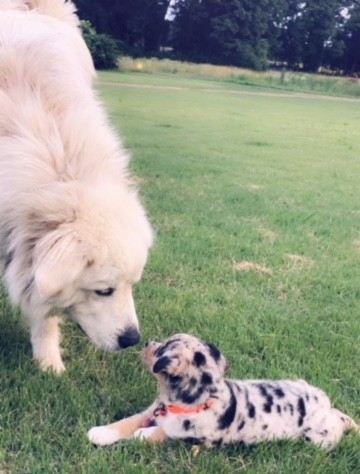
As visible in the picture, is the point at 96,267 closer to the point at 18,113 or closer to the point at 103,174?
the point at 103,174

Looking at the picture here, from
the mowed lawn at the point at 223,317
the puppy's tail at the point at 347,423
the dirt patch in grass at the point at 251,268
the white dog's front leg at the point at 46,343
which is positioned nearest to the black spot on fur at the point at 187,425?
A: the mowed lawn at the point at 223,317

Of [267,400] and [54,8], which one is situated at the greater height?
[54,8]

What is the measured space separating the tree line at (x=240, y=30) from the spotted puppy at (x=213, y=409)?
52.1 meters

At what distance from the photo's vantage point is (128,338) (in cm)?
311

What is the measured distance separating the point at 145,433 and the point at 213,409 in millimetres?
341

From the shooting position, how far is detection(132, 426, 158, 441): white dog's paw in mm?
2703

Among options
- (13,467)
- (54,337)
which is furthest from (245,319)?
(13,467)

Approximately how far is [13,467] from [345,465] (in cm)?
148

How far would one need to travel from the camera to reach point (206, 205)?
727cm

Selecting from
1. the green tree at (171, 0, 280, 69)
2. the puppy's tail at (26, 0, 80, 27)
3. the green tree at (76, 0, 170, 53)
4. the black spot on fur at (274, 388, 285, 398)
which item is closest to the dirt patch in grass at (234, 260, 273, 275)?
the black spot on fur at (274, 388, 285, 398)

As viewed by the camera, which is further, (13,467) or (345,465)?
(345,465)

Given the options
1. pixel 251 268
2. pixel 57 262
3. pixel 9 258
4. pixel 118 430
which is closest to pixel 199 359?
pixel 118 430

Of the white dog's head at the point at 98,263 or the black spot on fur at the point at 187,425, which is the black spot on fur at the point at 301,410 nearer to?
the black spot on fur at the point at 187,425

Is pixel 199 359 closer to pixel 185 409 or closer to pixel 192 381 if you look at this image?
pixel 192 381
